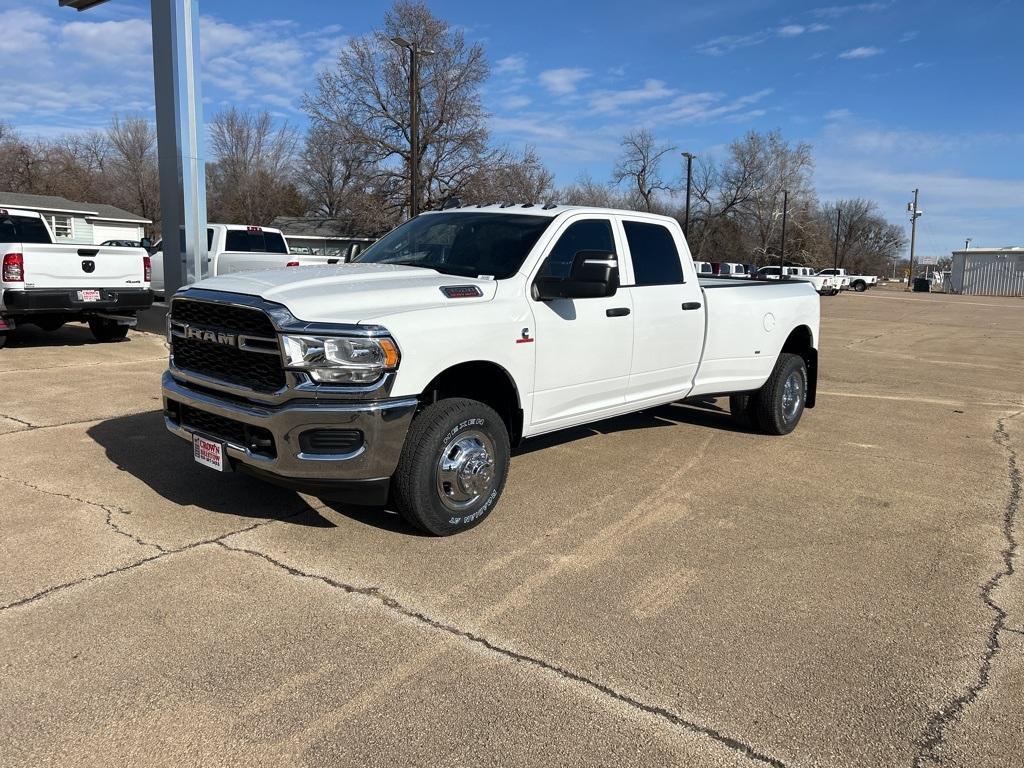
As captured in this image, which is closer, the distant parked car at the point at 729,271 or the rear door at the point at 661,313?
the rear door at the point at 661,313

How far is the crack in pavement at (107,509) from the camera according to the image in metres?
4.29

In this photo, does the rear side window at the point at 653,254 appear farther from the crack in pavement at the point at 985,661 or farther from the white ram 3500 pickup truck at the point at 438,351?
the crack in pavement at the point at 985,661

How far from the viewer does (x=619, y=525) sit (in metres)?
4.79

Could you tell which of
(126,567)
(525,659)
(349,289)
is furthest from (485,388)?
(126,567)

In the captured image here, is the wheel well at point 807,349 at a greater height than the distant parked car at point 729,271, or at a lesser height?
lesser

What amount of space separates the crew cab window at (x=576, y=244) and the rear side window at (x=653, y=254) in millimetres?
255

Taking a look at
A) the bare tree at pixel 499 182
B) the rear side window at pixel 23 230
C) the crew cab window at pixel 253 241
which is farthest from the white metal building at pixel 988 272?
the rear side window at pixel 23 230

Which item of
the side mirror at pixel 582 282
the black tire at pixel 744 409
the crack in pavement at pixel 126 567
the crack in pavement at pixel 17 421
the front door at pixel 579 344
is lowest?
the crack in pavement at pixel 126 567

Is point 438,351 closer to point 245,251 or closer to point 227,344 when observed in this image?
point 227,344

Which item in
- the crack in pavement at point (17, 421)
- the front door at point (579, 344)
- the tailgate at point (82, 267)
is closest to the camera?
the front door at point (579, 344)

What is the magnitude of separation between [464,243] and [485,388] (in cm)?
115

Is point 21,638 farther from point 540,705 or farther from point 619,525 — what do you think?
point 619,525

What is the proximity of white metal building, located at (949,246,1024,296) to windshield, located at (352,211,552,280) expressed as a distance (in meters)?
65.0

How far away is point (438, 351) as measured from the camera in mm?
4164
